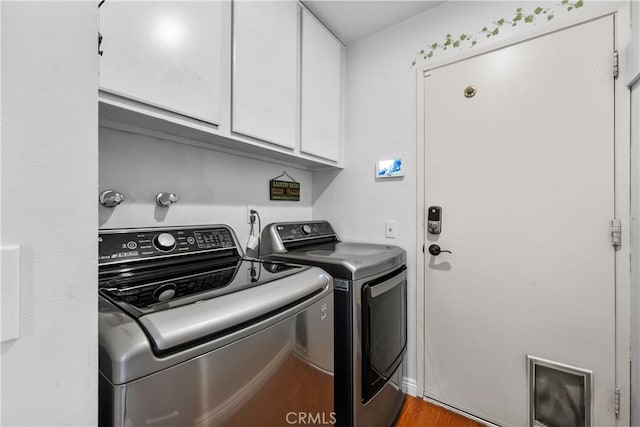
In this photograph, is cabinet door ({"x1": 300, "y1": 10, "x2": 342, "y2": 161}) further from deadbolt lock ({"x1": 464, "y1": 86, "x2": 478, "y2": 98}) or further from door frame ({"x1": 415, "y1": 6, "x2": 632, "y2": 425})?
door frame ({"x1": 415, "y1": 6, "x2": 632, "y2": 425})

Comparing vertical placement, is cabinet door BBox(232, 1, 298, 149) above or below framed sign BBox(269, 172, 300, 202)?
above

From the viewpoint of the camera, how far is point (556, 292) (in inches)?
52.9

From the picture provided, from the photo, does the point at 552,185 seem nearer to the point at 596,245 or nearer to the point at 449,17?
the point at 596,245

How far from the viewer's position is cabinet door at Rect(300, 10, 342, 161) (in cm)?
167

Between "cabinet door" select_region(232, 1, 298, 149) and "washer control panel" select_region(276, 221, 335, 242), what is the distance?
50 centimetres

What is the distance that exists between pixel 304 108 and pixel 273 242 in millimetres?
833

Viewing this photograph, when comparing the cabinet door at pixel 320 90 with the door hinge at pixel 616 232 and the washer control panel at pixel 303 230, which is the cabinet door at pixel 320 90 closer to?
the washer control panel at pixel 303 230

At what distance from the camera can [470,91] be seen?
5.13 feet

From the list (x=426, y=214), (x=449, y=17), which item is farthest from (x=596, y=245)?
(x=449, y=17)

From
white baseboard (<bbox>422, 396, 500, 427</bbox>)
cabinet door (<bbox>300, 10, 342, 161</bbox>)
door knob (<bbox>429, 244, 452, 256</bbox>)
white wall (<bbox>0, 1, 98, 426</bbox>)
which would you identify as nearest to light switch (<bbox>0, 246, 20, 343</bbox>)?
white wall (<bbox>0, 1, 98, 426</bbox>)

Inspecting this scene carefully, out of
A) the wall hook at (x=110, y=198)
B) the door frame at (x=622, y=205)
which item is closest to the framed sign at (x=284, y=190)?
the wall hook at (x=110, y=198)

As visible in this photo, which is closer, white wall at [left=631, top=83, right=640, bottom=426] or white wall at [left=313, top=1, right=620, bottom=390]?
white wall at [left=631, top=83, right=640, bottom=426]

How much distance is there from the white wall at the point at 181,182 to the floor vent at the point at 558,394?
1.67 metres

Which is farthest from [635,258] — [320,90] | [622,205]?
[320,90]
